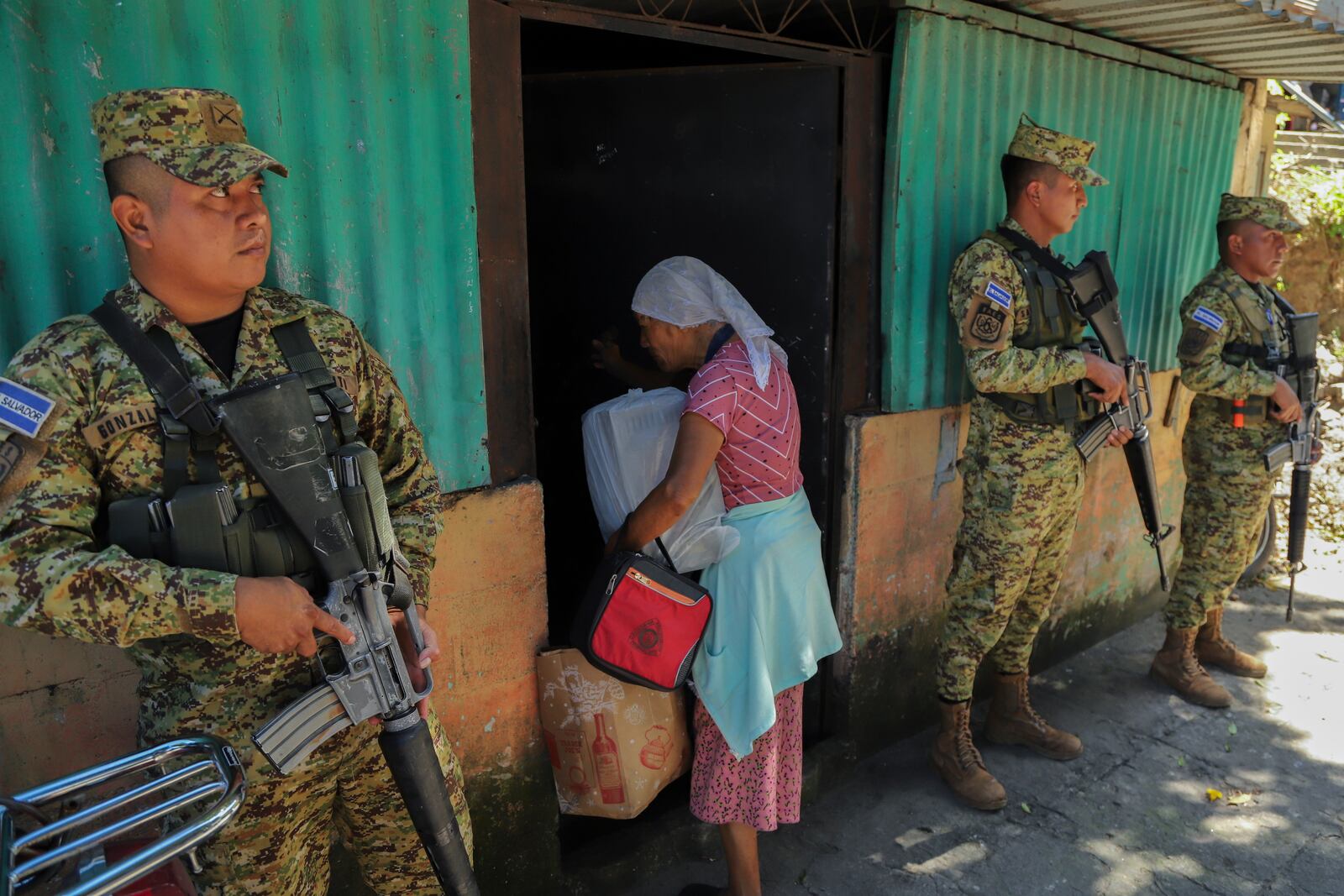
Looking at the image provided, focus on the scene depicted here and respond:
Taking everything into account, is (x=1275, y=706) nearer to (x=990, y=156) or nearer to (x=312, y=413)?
(x=990, y=156)

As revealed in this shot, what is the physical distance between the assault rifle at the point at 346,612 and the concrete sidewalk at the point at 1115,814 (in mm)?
1431

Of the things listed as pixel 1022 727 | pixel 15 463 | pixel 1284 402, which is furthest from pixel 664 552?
pixel 1284 402

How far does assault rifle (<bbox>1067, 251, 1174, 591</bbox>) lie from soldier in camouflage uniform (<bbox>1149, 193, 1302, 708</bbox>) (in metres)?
0.57

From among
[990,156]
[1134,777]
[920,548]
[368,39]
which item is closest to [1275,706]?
[1134,777]

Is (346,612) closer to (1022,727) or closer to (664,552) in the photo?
(664,552)

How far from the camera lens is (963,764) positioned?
3.51 metres

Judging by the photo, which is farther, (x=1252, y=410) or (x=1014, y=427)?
(x=1252, y=410)

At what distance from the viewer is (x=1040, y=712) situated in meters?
4.13

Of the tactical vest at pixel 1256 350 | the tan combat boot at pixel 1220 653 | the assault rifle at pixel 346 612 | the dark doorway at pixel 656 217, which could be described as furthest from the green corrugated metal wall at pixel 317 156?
the tan combat boot at pixel 1220 653

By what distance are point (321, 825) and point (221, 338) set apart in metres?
0.99

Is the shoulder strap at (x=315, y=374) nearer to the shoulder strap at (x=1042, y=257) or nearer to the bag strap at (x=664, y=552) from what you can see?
the bag strap at (x=664, y=552)

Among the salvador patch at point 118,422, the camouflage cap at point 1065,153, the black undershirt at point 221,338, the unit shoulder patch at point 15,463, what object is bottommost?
the unit shoulder patch at point 15,463

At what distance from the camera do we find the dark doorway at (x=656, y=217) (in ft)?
10.9

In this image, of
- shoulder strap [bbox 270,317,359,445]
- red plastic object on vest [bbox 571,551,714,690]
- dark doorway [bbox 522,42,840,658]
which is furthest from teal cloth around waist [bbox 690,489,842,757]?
shoulder strap [bbox 270,317,359,445]
